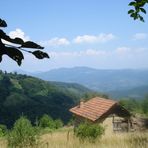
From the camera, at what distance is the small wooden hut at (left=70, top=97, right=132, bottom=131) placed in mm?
33906

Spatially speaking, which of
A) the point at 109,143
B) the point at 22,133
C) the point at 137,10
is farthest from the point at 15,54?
the point at 22,133

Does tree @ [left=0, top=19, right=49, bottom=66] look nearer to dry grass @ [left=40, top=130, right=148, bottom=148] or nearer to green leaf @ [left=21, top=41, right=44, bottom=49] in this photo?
green leaf @ [left=21, top=41, right=44, bottom=49]

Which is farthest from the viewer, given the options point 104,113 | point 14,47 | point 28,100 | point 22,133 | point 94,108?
point 28,100

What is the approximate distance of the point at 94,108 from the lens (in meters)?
35.0

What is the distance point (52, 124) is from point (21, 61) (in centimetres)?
5679

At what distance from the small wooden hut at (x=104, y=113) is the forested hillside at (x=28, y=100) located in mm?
61821

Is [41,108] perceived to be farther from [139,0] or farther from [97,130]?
[139,0]

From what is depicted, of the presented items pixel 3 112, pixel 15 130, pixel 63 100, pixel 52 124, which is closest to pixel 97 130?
pixel 15 130

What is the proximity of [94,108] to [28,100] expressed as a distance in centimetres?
9185

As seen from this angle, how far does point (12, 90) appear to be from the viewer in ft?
430

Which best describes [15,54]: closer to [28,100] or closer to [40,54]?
[40,54]

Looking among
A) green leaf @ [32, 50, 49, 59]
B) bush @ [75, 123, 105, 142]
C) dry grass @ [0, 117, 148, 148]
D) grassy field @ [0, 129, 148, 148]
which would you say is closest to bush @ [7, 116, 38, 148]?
dry grass @ [0, 117, 148, 148]

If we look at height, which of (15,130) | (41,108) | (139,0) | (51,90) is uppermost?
(51,90)

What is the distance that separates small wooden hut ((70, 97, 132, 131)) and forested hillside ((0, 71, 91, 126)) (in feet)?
203
